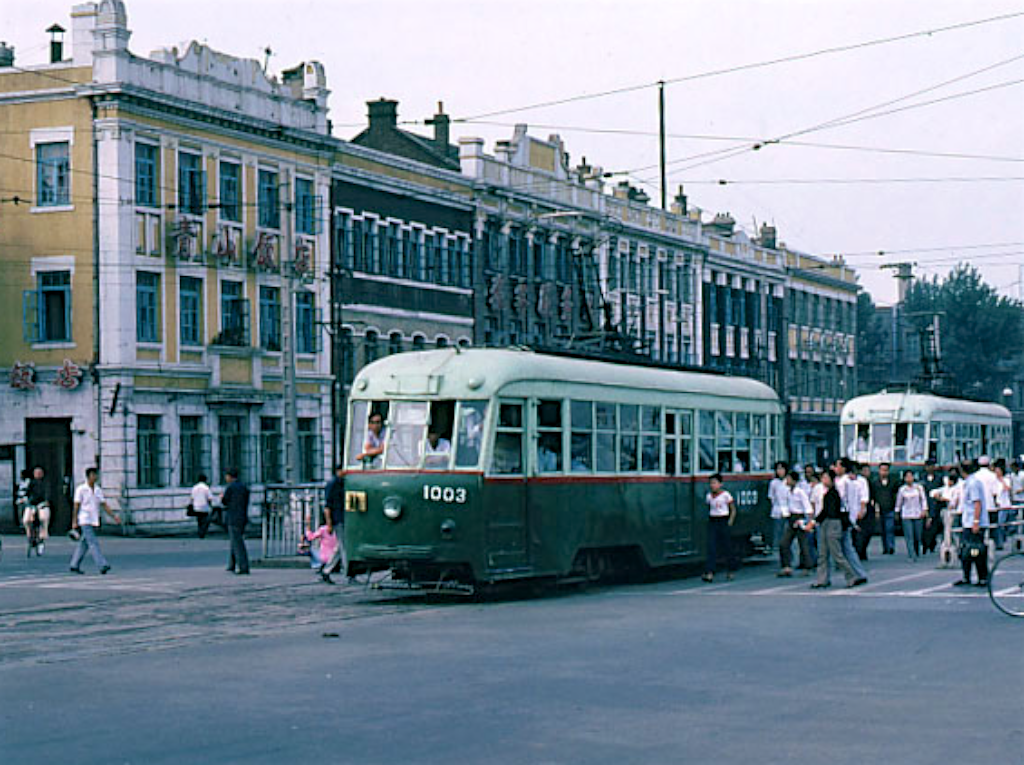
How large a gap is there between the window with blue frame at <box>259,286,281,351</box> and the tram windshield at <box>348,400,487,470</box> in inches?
1114

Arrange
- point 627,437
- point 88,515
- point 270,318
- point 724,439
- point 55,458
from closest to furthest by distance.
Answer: point 627,437
point 724,439
point 88,515
point 55,458
point 270,318

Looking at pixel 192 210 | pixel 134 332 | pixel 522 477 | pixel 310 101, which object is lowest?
pixel 522 477

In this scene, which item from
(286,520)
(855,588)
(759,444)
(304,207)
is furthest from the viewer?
(304,207)

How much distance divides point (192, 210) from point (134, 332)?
413 cm

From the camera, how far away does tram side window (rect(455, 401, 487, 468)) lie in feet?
68.2

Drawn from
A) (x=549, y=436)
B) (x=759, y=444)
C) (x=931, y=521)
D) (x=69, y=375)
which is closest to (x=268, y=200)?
(x=69, y=375)

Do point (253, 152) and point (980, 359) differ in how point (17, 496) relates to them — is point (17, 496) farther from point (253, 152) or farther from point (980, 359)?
point (980, 359)

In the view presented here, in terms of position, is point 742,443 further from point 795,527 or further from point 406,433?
point 406,433

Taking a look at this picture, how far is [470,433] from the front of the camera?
68.7ft

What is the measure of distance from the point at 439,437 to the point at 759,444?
930 cm

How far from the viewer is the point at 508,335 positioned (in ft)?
205

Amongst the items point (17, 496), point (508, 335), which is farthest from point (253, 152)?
point (508, 335)

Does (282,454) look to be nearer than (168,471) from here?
No

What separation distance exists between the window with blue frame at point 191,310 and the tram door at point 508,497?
85.7 feet
